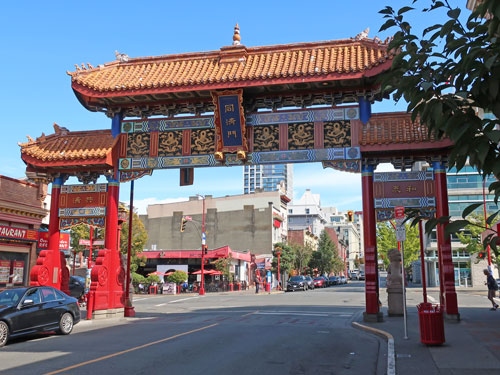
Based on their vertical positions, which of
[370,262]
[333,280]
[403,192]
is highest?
[403,192]

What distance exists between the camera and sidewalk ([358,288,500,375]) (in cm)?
840

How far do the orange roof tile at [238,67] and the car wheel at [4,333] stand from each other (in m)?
A: 8.95

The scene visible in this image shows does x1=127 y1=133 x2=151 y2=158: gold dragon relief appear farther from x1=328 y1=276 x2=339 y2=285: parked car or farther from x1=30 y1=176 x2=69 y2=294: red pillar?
x1=328 y1=276 x2=339 y2=285: parked car

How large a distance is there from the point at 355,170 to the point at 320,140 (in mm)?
1599

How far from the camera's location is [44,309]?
13.7 meters

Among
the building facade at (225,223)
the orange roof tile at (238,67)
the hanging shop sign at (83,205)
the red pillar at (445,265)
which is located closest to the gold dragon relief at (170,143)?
the orange roof tile at (238,67)

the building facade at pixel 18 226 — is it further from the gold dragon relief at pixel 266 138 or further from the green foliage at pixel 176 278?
the green foliage at pixel 176 278

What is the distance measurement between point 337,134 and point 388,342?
772 cm

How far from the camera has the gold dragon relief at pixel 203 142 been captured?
58.6 feet

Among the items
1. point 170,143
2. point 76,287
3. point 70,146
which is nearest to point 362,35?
point 170,143

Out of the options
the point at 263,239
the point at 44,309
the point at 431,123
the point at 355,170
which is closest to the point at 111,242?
the point at 44,309

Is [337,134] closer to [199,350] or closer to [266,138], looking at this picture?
[266,138]

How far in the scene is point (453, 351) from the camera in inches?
398

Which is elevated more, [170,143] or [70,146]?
[70,146]
